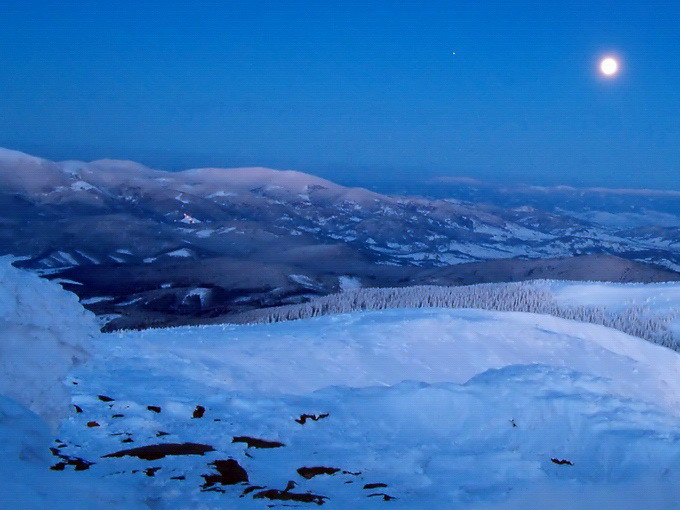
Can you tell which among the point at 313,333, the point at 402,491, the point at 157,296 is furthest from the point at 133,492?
the point at 157,296

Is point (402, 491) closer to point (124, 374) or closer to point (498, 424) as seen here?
point (498, 424)

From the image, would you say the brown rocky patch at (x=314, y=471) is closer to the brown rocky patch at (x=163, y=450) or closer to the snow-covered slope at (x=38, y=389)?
the brown rocky patch at (x=163, y=450)


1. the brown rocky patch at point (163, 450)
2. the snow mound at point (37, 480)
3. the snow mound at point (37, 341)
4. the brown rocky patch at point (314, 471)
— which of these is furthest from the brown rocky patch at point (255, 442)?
the snow mound at point (37, 341)

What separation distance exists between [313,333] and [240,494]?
495 inches

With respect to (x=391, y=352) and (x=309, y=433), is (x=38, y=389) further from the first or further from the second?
(x=391, y=352)

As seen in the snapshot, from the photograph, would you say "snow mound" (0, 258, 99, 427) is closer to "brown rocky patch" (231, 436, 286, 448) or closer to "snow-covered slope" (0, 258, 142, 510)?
"snow-covered slope" (0, 258, 142, 510)

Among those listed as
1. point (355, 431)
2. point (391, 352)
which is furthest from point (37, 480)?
point (391, 352)

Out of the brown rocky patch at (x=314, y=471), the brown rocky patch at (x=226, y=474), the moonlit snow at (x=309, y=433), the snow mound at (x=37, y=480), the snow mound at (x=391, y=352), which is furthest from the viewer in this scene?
the snow mound at (x=391, y=352)

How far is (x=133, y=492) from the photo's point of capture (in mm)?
5758

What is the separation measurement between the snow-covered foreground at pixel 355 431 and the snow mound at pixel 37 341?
0.75 metres

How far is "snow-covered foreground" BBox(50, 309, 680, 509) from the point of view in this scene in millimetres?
6684

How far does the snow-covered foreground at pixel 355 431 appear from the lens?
21.9 ft

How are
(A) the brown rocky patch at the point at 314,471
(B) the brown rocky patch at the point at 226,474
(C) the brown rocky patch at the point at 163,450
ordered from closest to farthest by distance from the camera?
(B) the brown rocky patch at the point at 226,474
(C) the brown rocky patch at the point at 163,450
(A) the brown rocky patch at the point at 314,471

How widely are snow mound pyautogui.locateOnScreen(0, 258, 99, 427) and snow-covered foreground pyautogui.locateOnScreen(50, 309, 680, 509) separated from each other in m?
0.75
